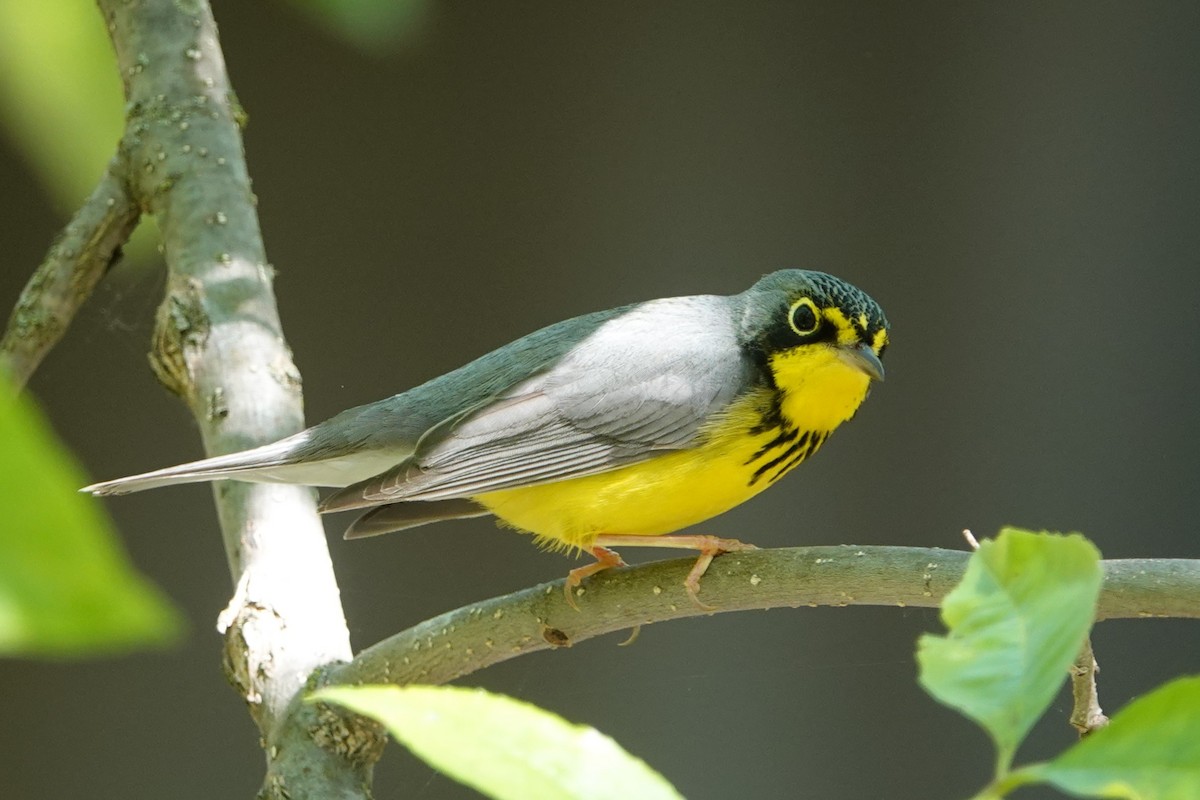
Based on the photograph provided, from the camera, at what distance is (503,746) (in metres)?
0.54

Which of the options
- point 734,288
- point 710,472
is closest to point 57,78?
point 710,472

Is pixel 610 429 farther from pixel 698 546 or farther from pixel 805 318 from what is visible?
pixel 805 318

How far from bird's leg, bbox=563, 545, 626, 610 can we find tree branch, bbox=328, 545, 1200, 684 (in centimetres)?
2

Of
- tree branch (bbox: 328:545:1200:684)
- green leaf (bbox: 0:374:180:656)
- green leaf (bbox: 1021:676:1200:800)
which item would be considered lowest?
tree branch (bbox: 328:545:1200:684)

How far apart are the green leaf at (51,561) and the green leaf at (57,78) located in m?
0.62

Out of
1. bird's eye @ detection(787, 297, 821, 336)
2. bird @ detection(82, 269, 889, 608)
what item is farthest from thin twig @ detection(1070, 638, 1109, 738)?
bird's eye @ detection(787, 297, 821, 336)

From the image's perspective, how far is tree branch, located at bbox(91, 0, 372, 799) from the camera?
2576mm

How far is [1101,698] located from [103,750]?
3917 mm

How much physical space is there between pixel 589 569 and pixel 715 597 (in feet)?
1.08

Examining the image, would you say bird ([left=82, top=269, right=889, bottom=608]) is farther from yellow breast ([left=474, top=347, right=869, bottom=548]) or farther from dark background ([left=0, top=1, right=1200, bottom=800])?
dark background ([left=0, top=1, right=1200, bottom=800])

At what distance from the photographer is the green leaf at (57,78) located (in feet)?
2.67

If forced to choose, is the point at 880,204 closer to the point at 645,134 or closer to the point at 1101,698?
the point at 645,134

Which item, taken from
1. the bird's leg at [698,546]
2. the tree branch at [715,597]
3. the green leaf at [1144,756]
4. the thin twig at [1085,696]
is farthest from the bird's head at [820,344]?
the green leaf at [1144,756]

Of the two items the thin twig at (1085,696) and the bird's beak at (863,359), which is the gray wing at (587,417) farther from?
the thin twig at (1085,696)
